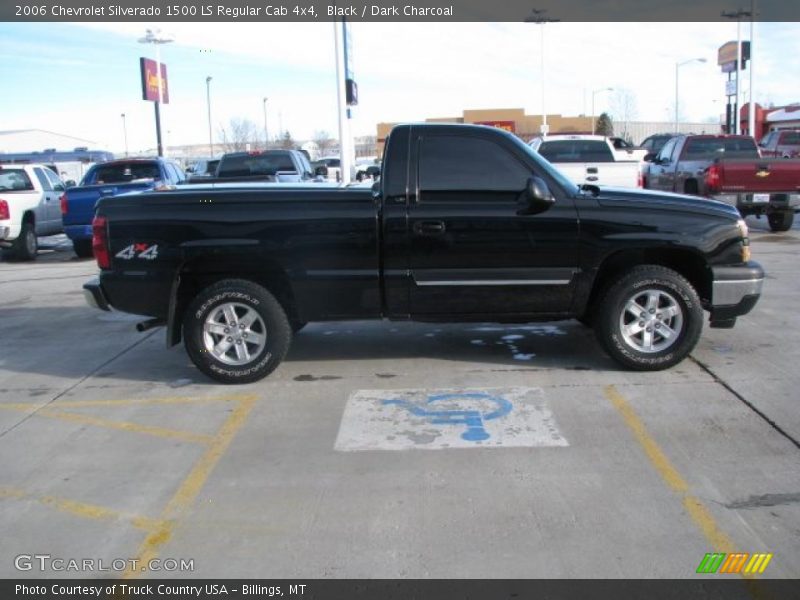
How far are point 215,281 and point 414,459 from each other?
8.32 feet

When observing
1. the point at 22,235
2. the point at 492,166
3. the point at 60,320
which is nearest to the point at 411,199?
the point at 492,166

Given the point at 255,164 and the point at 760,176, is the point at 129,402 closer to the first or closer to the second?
the point at 255,164

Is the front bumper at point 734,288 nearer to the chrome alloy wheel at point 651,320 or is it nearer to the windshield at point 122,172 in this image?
the chrome alloy wheel at point 651,320

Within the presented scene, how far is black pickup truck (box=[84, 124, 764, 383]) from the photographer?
605 centimetres

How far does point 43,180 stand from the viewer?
56.6 ft

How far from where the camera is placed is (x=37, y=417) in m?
5.72

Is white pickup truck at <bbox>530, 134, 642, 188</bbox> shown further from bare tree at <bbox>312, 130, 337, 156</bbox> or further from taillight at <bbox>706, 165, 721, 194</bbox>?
bare tree at <bbox>312, 130, 337, 156</bbox>

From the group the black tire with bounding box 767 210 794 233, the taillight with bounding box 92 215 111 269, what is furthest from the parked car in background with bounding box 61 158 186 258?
the black tire with bounding box 767 210 794 233

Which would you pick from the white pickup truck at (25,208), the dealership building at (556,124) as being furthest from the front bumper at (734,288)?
the dealership building at (556,124)

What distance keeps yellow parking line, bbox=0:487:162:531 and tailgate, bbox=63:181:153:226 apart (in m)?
10.9

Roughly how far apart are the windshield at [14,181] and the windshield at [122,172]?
148cm

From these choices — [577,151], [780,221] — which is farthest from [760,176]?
[577,151]

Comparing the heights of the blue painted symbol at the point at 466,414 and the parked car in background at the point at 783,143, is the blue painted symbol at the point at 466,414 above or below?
below

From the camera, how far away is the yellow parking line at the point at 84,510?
158 inches
